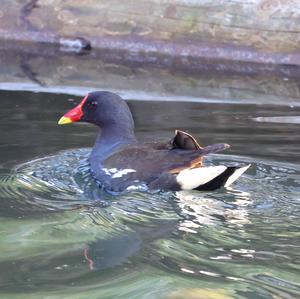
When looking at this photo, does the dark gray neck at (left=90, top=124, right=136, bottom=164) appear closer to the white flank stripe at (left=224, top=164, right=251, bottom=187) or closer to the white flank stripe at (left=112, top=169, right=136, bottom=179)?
the white flank stripe at (left=112, top=169, right=136, bottom=179)

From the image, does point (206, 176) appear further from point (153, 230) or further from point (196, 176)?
point (153, 230)

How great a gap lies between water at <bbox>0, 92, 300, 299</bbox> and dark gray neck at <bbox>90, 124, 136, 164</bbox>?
0.48ft

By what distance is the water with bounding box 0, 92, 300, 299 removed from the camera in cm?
420

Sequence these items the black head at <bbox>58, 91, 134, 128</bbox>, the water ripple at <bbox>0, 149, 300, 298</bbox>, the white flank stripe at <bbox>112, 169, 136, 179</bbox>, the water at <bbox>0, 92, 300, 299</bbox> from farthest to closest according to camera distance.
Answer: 1. the black head at <bbox>58, 91, 134, 128</bbox>
2. the white flank stripe at <bbox>112, 169, 136, 179</bbox>
3. the water ripple at <bbox>0, 149, 300, 298</bbox>
4. the water at <bbox>0, 92, 300, 299</bbox>

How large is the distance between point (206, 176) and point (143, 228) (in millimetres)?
781

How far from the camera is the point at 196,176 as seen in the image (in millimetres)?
5703

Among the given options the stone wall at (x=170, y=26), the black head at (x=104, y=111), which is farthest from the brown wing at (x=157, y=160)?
the stone wall at (x=170, y=26)

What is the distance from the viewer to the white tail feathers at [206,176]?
5.66m

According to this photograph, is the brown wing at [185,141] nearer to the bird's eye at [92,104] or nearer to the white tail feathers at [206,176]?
the white tail feathers at [206,176]

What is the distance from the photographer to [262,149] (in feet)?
24.0

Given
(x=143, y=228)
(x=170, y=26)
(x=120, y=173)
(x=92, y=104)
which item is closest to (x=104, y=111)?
(x=92, y=104)

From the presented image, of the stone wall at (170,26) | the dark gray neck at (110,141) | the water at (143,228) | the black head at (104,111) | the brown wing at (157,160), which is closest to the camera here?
the water at (143,228)

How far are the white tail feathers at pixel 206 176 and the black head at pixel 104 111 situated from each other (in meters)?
1.21

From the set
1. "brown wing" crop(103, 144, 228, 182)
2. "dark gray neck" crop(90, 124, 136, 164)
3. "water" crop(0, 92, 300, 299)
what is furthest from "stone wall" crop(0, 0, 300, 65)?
"brown wing" crop(103, 144, 228, 182)
